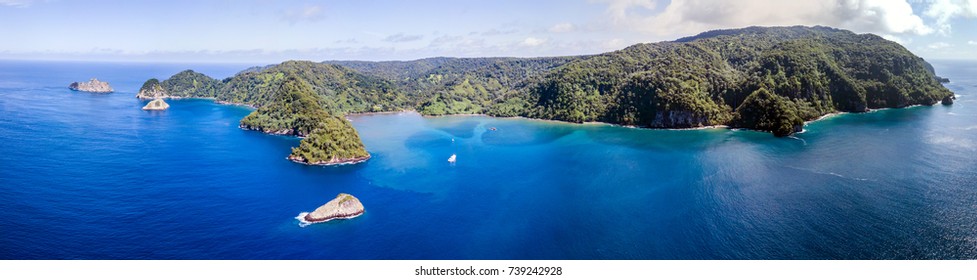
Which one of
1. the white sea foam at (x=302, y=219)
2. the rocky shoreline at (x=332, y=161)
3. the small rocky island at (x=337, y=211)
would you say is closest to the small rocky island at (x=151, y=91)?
the rocky shoreline at (x=332, y=161)

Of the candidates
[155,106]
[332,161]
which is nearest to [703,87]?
[332,161]

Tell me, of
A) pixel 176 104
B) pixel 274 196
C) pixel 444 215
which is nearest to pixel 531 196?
pixel 444 215

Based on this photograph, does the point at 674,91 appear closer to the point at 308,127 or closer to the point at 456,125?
the point at 456,125

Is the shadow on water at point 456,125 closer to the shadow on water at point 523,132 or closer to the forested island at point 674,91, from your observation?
the shadow on water at point 523,132

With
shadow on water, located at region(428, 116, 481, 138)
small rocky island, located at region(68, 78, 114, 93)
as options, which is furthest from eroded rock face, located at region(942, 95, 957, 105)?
small rocky island, located at region(68, 78, 114, 93)

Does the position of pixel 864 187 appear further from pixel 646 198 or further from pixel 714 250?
pixel 714 250
